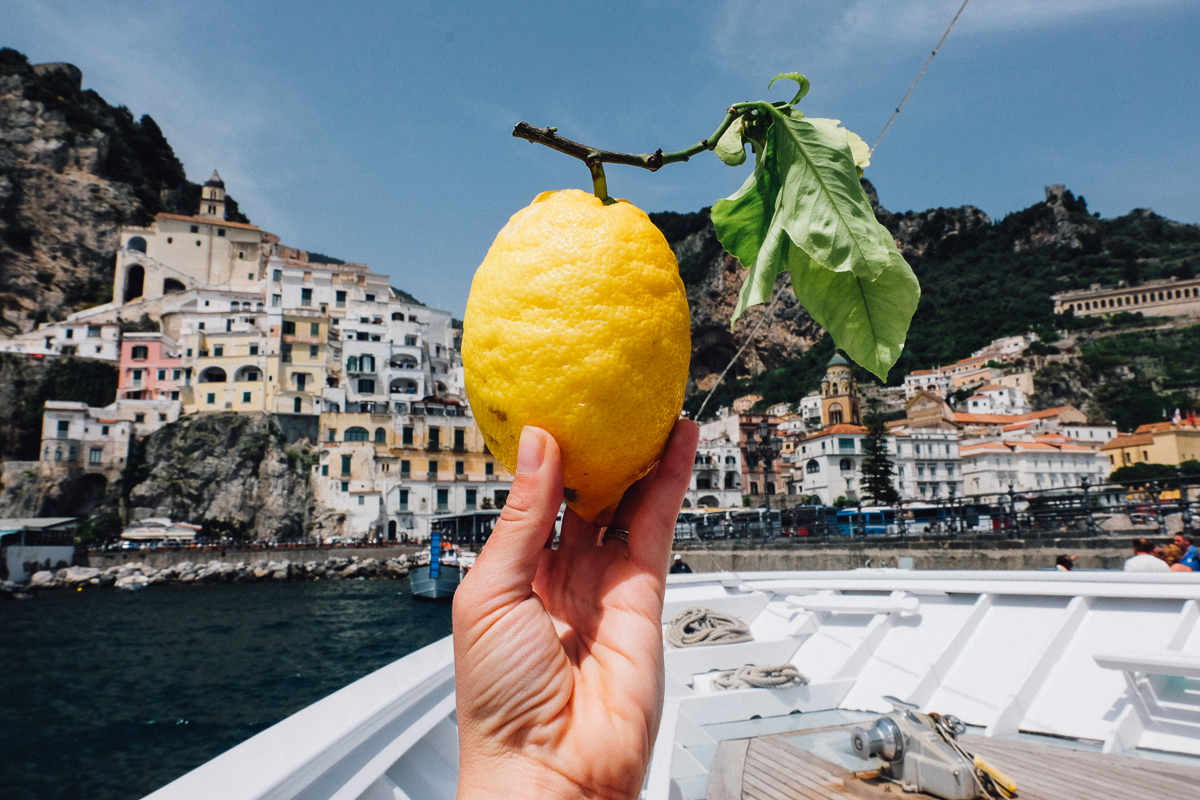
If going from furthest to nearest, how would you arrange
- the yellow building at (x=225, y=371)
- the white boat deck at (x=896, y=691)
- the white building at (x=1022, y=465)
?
the white building at (x=1022, y=465)
the yellow building at (x=225, y=371)
the white boat deck at (x=896, y=691)

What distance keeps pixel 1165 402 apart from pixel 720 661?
3588 inches

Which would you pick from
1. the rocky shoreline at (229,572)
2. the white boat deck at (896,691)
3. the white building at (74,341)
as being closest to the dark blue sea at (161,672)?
the rocky shoreline at (229,572)


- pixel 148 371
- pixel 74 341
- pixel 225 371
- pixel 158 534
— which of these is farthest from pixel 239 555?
pixel 74 341

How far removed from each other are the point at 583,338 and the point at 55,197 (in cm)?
8367

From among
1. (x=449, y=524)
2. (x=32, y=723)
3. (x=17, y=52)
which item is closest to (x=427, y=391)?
(x=449, y=524)

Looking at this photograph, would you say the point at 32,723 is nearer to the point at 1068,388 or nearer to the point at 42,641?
the point at 42,641

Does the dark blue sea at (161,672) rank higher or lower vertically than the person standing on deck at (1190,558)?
lower

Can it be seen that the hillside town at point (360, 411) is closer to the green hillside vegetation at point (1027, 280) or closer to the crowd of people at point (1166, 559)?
the green hillside vegetation at point (1027, 280)

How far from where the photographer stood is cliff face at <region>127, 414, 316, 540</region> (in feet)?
147

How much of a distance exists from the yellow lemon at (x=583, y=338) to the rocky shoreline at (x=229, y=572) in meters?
42.0

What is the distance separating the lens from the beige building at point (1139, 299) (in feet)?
277

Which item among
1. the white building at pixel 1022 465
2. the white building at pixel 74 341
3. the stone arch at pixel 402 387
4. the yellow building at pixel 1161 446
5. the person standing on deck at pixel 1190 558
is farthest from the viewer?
the white building at pixel 1022 465

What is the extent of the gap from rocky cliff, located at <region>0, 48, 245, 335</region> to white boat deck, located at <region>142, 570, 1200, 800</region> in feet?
244

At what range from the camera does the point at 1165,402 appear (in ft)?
236
